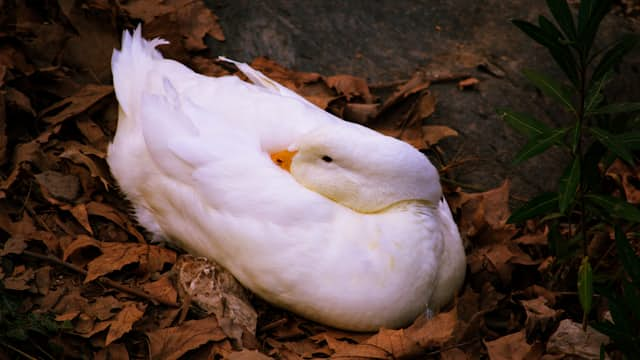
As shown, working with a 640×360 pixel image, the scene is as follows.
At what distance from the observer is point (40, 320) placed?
253cm

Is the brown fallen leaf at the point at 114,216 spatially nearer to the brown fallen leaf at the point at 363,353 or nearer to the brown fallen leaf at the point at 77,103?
the brown fallen leaf at the point at 77,103

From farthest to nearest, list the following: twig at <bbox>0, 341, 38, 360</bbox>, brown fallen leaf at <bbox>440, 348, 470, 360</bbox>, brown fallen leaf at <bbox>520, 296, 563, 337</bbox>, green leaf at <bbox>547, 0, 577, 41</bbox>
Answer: brown fallen leaf at <bbox>520, 296, 563, 337</bbox> < brown fallen leaf at <bbox>440, 348, 470, 360</bbox> < twig at <bbox>0, 341, 38, 360</bbox> < green leaf at <bbox>547, 0, 577, 41</bbox>

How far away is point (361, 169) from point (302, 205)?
252mm

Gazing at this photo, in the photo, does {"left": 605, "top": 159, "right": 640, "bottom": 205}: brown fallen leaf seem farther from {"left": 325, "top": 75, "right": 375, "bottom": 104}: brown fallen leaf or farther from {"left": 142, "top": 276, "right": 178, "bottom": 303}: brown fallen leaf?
{"left": 142, "top": 276, "right": 178, "bottom": 303}: brown fallen leaf

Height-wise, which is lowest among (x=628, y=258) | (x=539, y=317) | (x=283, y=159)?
(x=539, y=317)

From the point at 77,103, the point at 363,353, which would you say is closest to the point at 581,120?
the point at 363,353

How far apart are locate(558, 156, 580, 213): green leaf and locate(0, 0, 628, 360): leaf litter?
51cm

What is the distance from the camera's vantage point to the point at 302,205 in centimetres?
267

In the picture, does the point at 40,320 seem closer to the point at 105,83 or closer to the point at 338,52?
the point at 105,83

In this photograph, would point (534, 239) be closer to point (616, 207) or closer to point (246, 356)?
point (616, 207)

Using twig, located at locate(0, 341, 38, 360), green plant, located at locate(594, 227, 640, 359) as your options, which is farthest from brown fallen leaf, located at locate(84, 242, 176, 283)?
green plant, located at locate(594, 227, 640, 359)

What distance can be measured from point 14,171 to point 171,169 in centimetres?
68

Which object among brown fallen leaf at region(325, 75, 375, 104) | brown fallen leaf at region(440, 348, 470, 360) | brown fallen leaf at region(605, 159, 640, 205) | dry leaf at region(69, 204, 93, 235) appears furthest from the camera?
brown fallen leaf at region(325, 75, 375, 104)

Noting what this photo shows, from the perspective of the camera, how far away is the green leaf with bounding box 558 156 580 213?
8.04ft
